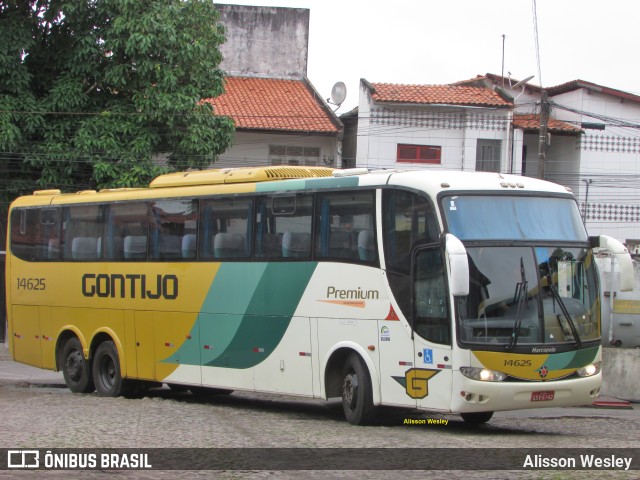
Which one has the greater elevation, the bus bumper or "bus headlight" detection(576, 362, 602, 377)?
"bus headlight" detection(576, 362, 602, 377)

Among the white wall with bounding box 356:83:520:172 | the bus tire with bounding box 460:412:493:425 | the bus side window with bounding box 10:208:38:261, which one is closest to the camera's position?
the bus tire with bounding box 460:412:493:425

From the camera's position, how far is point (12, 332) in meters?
20.6

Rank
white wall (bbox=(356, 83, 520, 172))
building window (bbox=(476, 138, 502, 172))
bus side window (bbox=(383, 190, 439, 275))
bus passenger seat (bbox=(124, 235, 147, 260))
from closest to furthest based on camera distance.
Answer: bus side window (bbox=(383, 190, 439, 275)) < bus passenger seat (bbox=(124, 235, 147, 260)) < white wall (bbox=(356, 83, 520, 172)) < building window (bbox=(476, 138, 502, 172))

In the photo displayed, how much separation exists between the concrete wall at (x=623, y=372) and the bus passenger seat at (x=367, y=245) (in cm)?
1100

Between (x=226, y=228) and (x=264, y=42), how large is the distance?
2679 centimetres

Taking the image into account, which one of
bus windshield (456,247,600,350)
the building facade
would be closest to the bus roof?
bus windshield (456,247,600,350)

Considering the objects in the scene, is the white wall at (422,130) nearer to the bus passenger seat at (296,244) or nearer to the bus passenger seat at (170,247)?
the bus passenger seat at (170,247)

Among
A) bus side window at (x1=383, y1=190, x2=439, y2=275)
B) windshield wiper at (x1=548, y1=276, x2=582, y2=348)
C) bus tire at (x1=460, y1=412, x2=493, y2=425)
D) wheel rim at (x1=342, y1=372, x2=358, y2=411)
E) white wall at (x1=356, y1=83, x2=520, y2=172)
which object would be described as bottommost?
bus tire at (x1=460, y1=412, x2=493, y2=425)

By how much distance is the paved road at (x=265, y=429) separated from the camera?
10234mm

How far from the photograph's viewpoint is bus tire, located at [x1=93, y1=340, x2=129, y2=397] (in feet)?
59.1

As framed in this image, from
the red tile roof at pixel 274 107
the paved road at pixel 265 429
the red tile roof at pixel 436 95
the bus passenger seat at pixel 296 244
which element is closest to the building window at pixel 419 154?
the red tile roof at pixel 436 95

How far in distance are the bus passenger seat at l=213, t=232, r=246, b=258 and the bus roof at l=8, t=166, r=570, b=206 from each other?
673mm

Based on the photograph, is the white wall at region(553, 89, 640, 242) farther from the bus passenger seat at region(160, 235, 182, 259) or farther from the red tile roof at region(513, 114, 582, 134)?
the bus passenger seat at region(160, 235, 182, 259)

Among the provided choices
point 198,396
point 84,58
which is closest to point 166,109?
point 84,58
